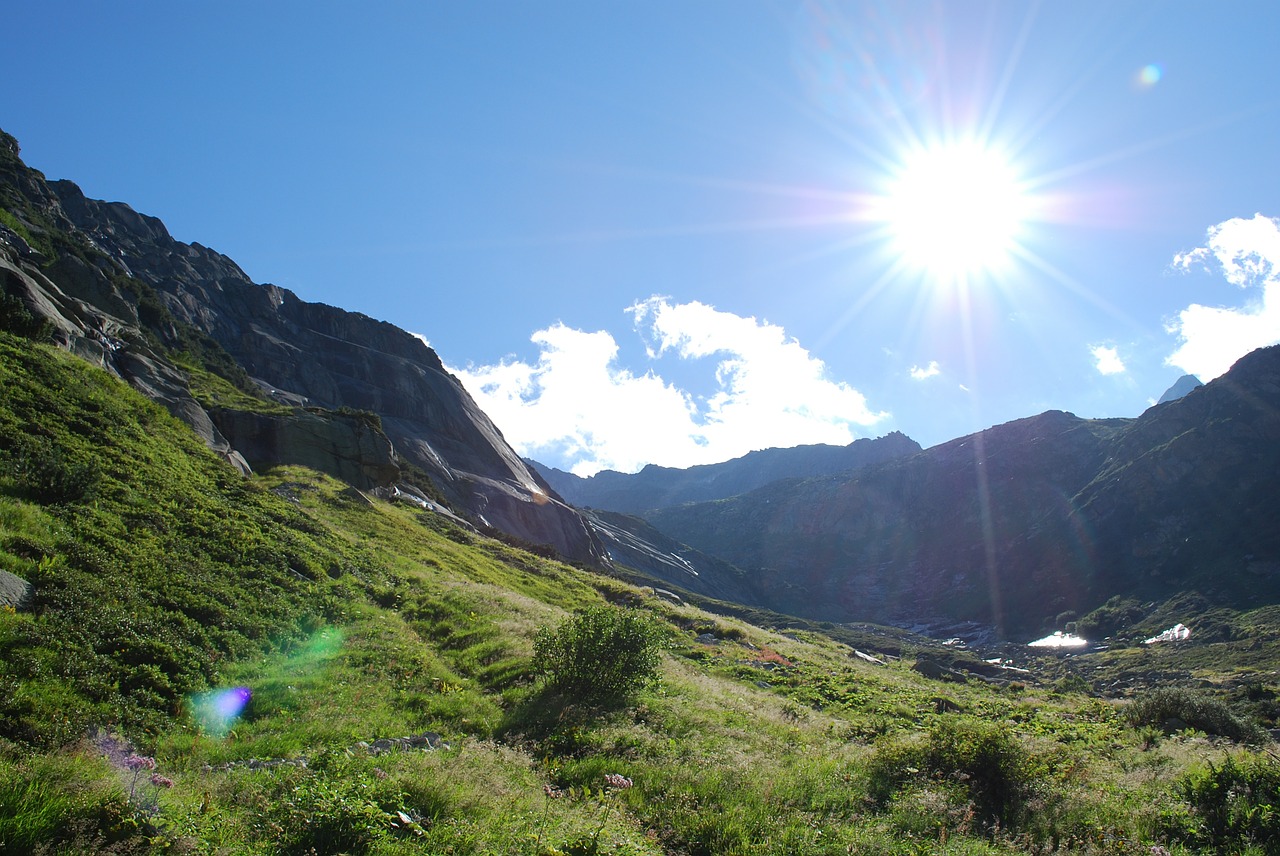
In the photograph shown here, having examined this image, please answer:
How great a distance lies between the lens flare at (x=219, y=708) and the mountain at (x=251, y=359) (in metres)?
28.2

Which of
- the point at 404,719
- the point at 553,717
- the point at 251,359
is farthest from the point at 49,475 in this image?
the point at 251,359

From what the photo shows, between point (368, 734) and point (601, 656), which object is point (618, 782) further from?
point (601, 656)

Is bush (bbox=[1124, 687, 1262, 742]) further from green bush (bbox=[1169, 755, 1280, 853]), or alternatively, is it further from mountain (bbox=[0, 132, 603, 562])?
mountain (bbox=[0, 132, 603, 562])

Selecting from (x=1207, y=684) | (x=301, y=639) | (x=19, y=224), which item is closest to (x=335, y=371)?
(x=19, y=224)

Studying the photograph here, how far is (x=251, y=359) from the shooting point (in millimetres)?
107250

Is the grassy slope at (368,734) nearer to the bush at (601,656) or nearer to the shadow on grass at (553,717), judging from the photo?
the shadow on grass at (553,717)

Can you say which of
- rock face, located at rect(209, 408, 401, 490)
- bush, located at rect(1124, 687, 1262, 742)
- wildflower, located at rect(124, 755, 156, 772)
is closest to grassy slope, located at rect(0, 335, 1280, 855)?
wildflower, located at rect(124, 755, 156, 772)

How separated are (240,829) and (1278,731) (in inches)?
1333

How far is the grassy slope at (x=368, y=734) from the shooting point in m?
7.83

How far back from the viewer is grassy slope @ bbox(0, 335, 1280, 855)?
25.7 ft

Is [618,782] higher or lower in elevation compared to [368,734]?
higher

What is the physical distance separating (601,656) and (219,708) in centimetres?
829

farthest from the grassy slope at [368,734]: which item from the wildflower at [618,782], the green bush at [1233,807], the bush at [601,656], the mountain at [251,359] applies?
the mountain at [251,359]

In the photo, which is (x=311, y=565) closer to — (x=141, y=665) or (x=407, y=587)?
(x=407, y=587)
